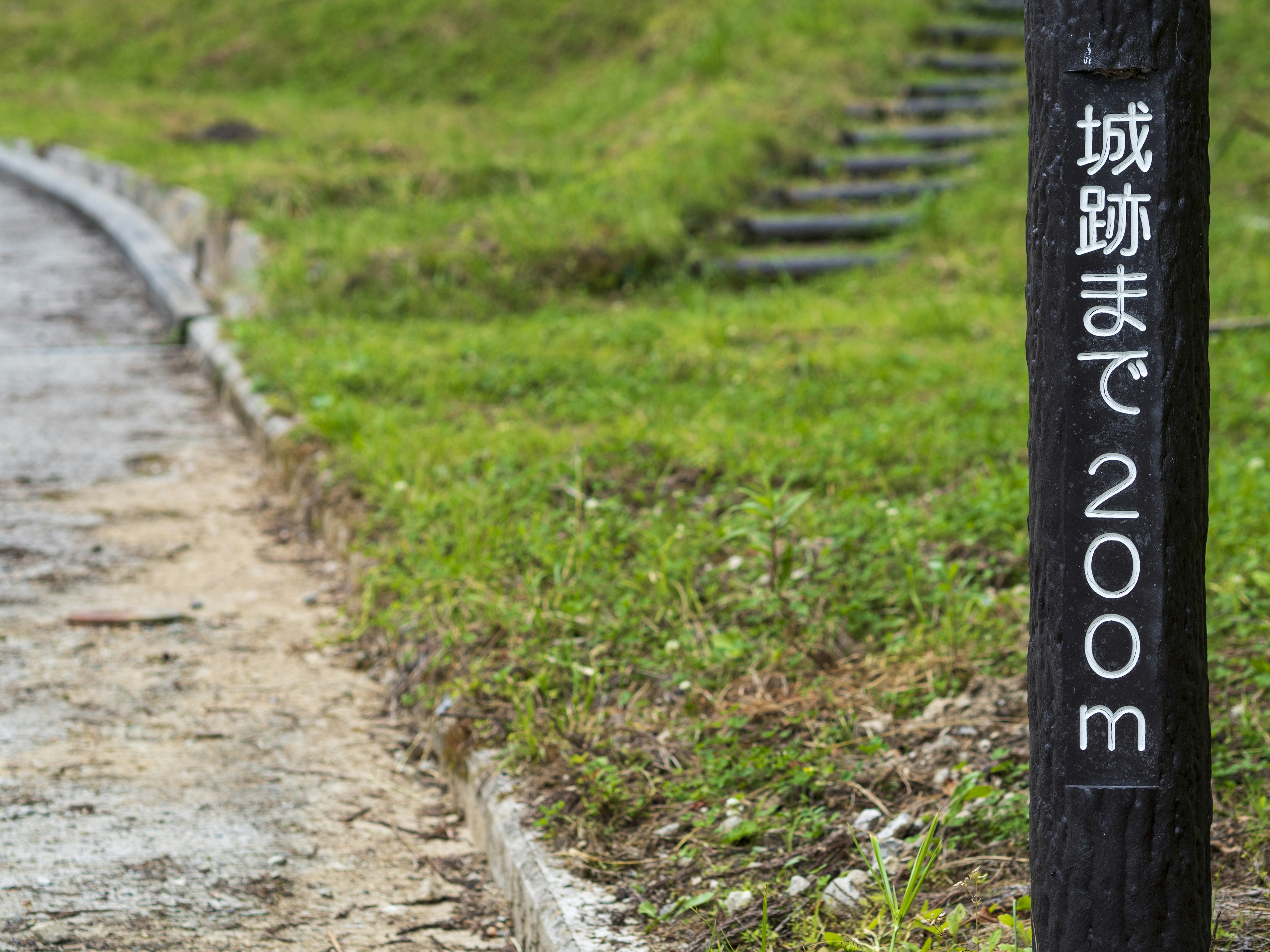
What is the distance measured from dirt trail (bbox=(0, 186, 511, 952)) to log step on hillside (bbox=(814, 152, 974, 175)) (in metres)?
4.88

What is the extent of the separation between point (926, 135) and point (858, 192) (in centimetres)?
103

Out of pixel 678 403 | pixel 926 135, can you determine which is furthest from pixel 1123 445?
pixel 926 135

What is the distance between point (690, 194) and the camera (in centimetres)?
804

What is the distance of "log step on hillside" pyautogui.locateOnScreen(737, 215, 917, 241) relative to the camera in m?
7.99

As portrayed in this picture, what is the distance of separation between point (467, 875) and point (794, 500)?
1222mm

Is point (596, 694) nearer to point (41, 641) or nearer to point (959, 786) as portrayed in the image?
point (959, 786)

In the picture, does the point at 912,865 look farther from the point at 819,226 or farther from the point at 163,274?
the point at 163,274

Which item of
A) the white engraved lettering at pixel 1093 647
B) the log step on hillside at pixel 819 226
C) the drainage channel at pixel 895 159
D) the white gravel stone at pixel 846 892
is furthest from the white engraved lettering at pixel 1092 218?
the log step on hillside at pixel 819 226

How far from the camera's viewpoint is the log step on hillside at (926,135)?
29.7 ft

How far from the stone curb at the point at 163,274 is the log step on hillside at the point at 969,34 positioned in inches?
248

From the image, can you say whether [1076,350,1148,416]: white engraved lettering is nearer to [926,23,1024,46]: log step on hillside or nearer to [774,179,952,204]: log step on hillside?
[774,179,952,204]: log step on hillside

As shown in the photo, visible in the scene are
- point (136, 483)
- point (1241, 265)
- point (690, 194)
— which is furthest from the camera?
point (690, 194)

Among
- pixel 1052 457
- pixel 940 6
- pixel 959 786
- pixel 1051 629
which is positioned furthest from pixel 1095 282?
pixel 940 6

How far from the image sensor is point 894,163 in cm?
882
